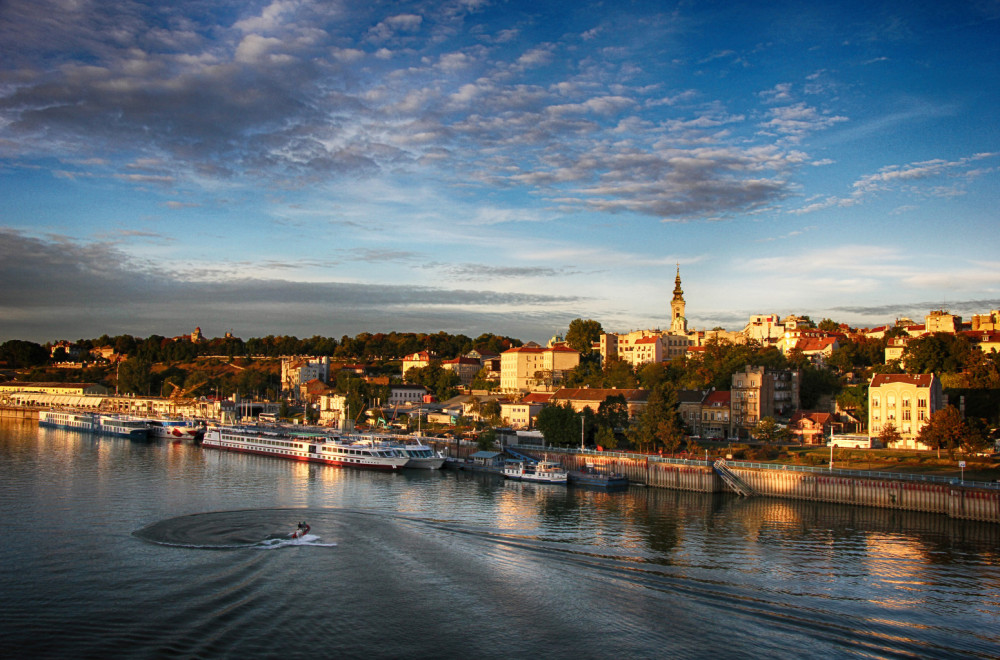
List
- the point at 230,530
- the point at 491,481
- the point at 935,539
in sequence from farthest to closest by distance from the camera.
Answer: the point at 491,481 < the point at 935,539 < the point at 230,530

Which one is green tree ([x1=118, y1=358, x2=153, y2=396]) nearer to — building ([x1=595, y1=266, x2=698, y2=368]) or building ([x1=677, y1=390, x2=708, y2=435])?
building ([x1=595, y1=266, x2=698, y2=368])

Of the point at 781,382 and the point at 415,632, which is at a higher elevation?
the point at 781,382

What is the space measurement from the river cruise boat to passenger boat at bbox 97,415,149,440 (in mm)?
10676

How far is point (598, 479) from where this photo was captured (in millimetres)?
41500

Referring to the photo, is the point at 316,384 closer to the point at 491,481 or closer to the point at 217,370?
the point at 217,370

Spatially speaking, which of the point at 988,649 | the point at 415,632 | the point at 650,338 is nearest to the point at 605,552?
the point at 415,632

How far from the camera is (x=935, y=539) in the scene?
2727 cm

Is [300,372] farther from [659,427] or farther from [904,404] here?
[904,404]

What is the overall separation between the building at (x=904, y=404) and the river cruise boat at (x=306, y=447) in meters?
31.3

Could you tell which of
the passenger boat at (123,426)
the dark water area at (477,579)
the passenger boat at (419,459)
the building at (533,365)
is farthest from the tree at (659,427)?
the passenger boat at (123,426)

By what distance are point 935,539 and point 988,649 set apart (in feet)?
42.6

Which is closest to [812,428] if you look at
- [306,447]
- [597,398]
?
[597,398]

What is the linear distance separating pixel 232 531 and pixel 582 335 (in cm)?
7824

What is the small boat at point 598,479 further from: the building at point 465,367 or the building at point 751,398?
the building at point 465,367
